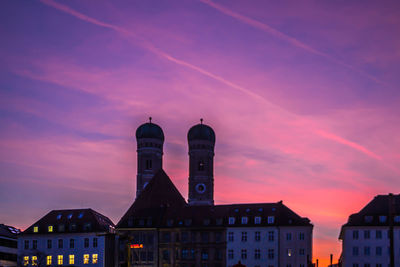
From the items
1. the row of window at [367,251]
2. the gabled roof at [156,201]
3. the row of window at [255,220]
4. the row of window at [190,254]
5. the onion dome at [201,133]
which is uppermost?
the onion dome at [201,133]

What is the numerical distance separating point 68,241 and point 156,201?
1847cm

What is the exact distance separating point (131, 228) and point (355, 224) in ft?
136

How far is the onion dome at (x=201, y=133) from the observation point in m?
185

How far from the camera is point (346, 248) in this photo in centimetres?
11812

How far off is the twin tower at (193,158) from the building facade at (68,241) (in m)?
37.6

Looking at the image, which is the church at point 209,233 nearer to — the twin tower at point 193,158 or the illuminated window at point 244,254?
the illuminated window at point 244,254

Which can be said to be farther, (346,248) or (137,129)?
(137,129)

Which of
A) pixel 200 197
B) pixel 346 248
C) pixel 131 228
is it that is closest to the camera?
pixel 346 248

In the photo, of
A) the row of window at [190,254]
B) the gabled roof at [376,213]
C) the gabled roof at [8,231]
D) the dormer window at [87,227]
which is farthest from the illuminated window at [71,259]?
the gabled roof at [376,213]

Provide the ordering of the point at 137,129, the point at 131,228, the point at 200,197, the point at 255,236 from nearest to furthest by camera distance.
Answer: the point at 255,236 < the point at 131,228 < the point at 200,197 < the point at 137,129

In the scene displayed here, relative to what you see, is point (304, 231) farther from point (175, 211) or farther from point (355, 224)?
point (175, 211)

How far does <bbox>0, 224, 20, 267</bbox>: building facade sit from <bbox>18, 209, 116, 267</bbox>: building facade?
16.7 m

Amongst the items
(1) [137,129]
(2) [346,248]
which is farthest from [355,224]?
(1) [137,129]

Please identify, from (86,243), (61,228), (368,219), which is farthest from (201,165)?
(368,219)
